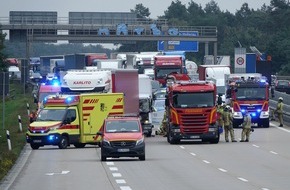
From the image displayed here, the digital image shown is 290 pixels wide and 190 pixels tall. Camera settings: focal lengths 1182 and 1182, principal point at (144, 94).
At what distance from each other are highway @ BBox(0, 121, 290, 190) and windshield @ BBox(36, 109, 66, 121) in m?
1.31

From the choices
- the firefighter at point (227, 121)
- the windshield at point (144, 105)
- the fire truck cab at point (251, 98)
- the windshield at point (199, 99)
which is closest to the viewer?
the windshield at point (199, 99)

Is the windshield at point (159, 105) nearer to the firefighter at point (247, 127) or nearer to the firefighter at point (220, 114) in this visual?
the firefighter at point (220, 114)

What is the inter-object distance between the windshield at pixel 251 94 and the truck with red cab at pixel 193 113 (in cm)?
1154

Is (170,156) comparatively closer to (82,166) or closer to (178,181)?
(82,166)

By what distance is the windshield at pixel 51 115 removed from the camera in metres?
49.5

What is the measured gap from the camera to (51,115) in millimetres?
49969

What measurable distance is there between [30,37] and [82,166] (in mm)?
73264

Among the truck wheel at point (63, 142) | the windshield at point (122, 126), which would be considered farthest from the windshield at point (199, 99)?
the windshield at point (122, 126)

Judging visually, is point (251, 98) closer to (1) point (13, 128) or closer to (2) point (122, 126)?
(1) point (13, 128)

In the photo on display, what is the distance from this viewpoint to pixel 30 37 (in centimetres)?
11025

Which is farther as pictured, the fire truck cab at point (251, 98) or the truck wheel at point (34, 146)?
the fire truck cab at point (251, 98)

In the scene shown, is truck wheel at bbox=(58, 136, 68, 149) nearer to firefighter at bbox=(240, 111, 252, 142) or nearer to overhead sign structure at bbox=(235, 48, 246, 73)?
firefighter at bbox=(240, 111, 252, 142)

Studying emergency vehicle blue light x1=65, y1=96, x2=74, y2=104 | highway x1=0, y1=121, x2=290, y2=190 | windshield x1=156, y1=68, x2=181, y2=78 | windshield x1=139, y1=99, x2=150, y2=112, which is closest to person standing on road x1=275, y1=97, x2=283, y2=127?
windshield x1=139, y1=99, x2=150, y2=112

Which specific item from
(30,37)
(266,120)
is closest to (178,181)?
(266,120)
